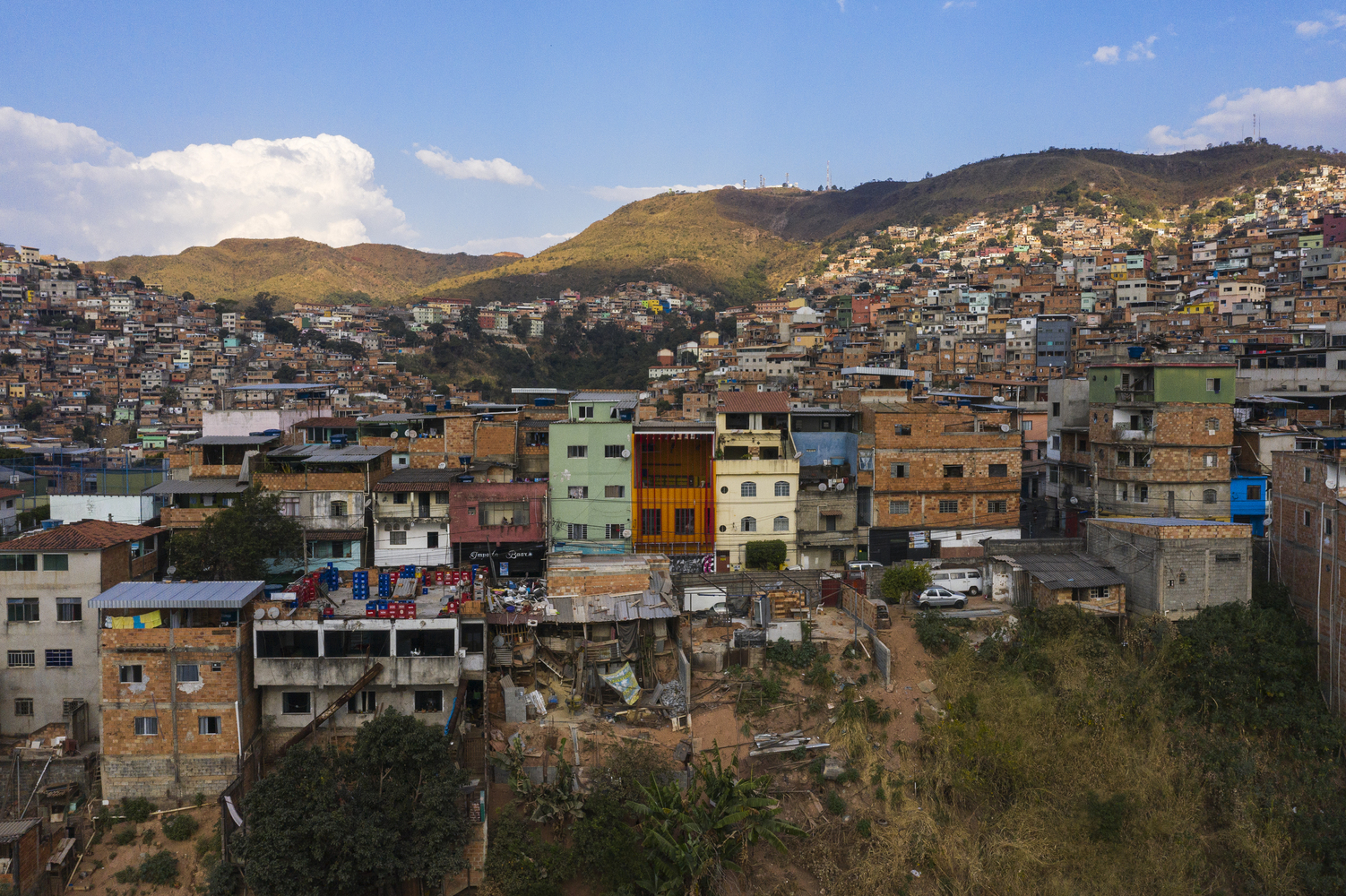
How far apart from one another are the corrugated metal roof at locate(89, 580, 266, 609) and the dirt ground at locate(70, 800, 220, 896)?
15.3 ft

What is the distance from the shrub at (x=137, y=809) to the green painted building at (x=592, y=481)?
42.3 feet

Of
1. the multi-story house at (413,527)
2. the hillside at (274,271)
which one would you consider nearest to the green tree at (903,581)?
the multi-story house at (413,527)

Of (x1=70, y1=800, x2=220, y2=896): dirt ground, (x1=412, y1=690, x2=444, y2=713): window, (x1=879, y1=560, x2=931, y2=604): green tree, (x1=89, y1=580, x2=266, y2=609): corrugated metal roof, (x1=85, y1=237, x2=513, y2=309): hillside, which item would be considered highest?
(x1=85, y1=237, x2=513, y2=309): hillside

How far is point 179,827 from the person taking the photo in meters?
19.4

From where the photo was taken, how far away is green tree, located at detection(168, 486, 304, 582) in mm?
24625

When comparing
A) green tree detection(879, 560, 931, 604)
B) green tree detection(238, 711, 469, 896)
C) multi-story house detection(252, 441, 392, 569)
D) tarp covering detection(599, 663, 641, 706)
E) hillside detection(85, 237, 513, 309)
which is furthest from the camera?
hillside detection(85, 237, 513, 309)

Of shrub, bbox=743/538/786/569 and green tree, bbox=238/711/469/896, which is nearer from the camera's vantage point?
green tree, bbox=238/711/469/896

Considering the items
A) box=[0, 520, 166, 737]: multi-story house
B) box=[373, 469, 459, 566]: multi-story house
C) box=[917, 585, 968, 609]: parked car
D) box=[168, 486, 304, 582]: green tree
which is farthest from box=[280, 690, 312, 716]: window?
box=[917, 585, 968, 609]: parked car

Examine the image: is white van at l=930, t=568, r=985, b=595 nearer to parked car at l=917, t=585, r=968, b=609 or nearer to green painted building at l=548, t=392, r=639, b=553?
parked car at l=917, t=585, r=968, b=609

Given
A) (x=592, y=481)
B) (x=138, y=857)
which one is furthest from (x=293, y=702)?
(x=592, y=481)

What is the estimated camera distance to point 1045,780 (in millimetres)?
19312

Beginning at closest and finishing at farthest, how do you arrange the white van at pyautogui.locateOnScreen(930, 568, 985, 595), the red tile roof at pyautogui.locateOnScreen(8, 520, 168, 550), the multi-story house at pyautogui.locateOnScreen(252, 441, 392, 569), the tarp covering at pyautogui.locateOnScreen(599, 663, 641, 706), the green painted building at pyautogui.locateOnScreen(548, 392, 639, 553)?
the tarp covering at pyautogui.locateOnScreen(599, 663, 641, 706) < the red tile roof at pyautogui.locateOnScreen(8, 520, 168, 550) < the white van at pyautogui.locateOnScreen(930, 568, 985, 595) < the multi-story house at pyautogui.locateOnScreen(252, 441, 392, 569) < the green painted building at pyautogui.locateOnScreen(548, 392, 639, 553)

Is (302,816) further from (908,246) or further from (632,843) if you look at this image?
(908,246)

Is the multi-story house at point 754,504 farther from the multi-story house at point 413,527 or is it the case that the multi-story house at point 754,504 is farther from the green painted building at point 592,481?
the multi-story house at point 413,527
